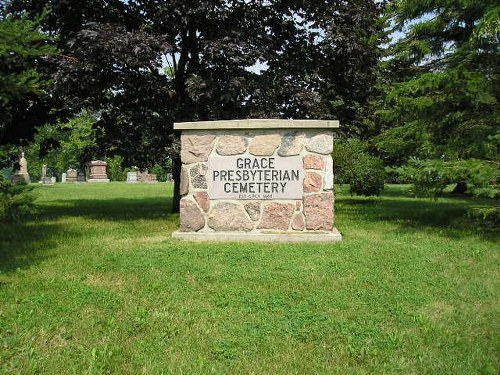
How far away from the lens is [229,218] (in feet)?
25.0

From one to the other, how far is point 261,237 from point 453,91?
14.4 feet

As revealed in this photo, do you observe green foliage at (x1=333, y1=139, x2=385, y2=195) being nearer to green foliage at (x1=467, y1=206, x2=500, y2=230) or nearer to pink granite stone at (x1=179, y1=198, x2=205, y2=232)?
green foliage at (x1=467, y1=206, x2=500, y2=230)

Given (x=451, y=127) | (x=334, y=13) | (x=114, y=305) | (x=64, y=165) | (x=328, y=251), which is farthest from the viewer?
(x=64, y=165)

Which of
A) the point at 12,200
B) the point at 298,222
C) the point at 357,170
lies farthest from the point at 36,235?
the point at 357,170

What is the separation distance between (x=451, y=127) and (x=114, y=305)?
7.58 meters

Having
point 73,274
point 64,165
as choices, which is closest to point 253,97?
point 73,274

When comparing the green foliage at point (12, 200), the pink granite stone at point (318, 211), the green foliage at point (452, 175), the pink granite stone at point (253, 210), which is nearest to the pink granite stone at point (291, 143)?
the pink granite stone at point (318, 211)

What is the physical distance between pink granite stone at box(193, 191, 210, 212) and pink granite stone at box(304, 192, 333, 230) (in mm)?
1494

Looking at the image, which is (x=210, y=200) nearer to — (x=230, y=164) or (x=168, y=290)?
(x=230, y=164)

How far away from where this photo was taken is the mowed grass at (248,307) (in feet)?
10.8

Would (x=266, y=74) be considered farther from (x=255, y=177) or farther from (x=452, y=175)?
(x=452, y=175)

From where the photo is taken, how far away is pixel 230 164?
765cm

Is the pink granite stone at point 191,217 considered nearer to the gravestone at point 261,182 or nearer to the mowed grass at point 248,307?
the gravestone at point 261,182

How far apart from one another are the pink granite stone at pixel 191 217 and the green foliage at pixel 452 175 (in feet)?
11.8
